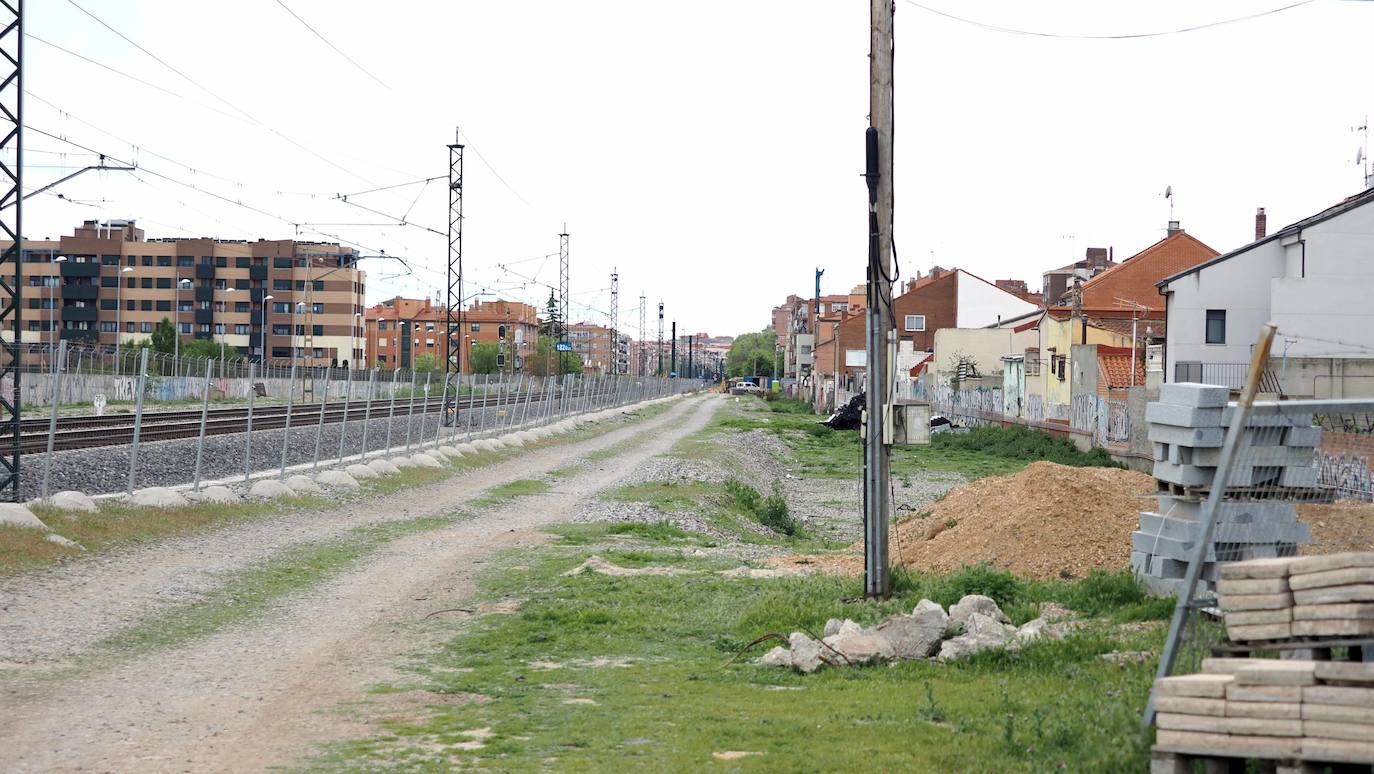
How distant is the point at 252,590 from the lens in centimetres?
1445

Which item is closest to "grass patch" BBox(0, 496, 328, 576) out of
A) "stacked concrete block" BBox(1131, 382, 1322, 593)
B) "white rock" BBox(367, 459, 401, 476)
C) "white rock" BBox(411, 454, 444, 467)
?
"white rock" BBox(367, 459, 401, 476)

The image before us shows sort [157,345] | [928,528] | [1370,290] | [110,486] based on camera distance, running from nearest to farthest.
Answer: [928,528] → [110,486] → [1370,290] → [157,345]

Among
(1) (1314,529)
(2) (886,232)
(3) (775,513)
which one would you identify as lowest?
(3) (775,513)

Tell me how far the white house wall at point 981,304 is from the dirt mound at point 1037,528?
88.5 metres

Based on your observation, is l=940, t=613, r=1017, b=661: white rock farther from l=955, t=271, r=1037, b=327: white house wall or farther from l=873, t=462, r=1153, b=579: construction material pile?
l=955, t=271, r=1037, b=327: white house wall

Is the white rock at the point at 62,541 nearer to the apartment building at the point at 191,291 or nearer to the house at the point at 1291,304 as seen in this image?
the house at the point at 1291,304

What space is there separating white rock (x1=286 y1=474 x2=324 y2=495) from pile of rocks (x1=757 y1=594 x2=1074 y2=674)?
50.4 feet

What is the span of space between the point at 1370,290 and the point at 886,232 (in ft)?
123

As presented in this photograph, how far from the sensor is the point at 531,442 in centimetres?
4666

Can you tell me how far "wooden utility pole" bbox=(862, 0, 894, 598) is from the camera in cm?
1313

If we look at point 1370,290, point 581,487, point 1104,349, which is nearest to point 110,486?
point 581,487

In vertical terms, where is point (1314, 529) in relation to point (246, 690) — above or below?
above

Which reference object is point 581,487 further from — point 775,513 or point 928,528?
point 928,528

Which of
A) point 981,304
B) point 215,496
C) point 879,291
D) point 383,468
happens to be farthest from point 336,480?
point 981,304
